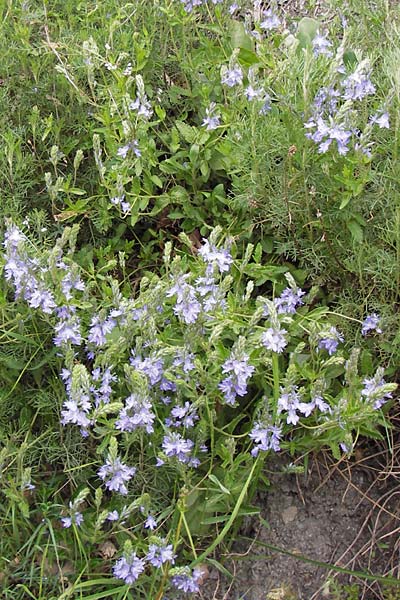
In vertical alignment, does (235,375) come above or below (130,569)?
above

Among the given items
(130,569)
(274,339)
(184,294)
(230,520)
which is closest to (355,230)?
(274,339)

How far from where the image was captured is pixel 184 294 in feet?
7.52

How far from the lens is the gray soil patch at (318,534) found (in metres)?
2.57

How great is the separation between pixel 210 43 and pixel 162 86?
0.99 feet

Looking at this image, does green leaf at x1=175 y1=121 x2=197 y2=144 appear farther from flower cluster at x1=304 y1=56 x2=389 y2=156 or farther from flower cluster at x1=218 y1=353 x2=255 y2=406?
flower cluster at x1=218 y1=353 x2=255 y2=406

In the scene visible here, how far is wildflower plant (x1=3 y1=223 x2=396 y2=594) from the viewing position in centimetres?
230

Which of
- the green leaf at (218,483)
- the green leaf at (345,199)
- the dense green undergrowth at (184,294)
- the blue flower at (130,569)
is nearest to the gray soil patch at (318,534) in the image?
the dense green undergrowth at (184,294)

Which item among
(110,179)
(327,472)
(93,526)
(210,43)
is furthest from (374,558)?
(210,43)

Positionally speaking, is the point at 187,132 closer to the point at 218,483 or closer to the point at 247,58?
the point at 247,58

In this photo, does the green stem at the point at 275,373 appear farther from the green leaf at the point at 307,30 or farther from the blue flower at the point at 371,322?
the green leaf at the point at 307,30

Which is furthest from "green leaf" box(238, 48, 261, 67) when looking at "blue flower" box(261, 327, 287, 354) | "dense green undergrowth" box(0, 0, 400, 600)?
"blue flower" box(261, 327, 287, 354)

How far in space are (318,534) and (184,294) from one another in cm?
100

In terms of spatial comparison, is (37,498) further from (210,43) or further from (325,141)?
(210,43)

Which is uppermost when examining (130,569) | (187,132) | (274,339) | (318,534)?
(187,132)
